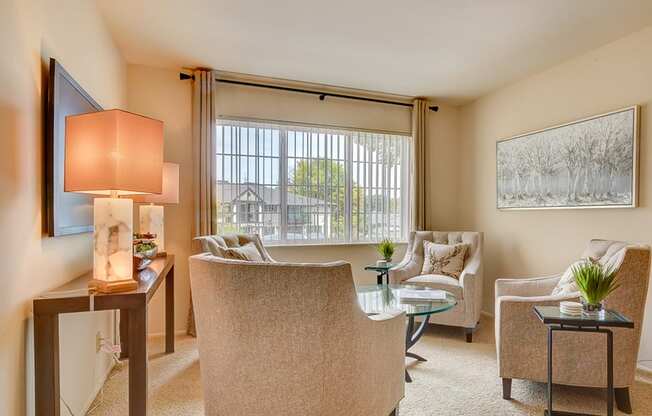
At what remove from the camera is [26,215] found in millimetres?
1409

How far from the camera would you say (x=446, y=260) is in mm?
3561

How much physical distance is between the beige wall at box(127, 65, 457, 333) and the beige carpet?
985mm

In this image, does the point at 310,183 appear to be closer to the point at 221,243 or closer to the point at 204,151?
the point at 204,151

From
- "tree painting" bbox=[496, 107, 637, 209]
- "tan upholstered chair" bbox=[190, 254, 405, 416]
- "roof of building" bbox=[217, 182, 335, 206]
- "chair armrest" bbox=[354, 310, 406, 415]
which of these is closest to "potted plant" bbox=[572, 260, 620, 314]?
"chair armrest" bbox=[354, 310, 406, 415]

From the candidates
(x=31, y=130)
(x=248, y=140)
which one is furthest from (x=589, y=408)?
(x=248, y=140)

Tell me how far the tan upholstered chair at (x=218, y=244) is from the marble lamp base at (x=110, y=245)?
1.20m

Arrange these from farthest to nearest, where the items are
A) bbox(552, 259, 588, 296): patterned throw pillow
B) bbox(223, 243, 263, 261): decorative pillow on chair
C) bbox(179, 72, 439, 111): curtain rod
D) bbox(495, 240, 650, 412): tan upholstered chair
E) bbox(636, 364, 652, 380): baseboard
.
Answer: bbox(179, 72, 439, 111): curtain rod < bbox(223, 243, 263, 261): decorative pillow on chair < bbox(636, 364, 652, 380): baseboard < bbox(552, 259, 588, 296): patterned throw pillow < bbox(495, 240, 650, 412): tan upholstered chair

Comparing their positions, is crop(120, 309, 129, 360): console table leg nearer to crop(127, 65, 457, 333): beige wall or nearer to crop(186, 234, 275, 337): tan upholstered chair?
crop(186, 234, 275, 337): tan upholstered chair

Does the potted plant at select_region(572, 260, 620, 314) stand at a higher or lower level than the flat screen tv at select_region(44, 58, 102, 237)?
lower

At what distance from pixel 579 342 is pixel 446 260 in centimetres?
157

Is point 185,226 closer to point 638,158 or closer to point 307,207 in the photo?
point 307,207

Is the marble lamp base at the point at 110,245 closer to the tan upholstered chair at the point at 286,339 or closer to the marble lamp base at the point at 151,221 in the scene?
the tan upholstered chair at the point at 286,339

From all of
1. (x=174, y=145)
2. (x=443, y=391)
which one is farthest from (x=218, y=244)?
(x=443, y=391)

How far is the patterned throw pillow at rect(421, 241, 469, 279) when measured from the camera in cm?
352
